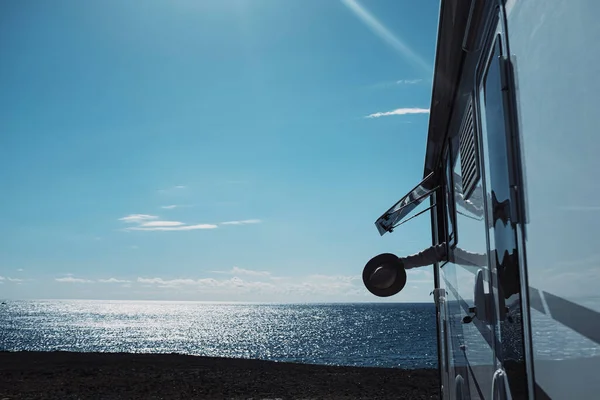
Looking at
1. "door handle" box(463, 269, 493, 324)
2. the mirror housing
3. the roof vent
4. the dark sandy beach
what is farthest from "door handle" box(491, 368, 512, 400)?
the dark sandy beach

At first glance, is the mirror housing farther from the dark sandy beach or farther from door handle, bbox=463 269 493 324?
the dark sandy beach

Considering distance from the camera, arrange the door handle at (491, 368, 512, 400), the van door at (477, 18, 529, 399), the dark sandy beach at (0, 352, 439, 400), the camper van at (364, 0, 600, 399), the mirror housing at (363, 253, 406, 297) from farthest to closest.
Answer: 1. the dark sandy beach at (0, 352, 439, 400)
2. the mirror housing at (363, 253, 406, 297)
3. the door handle at (491, 368, 512, 400)
4. the van door at (477, 18, 529, 399)
5. the camper van at (364, 0, 600, 399)

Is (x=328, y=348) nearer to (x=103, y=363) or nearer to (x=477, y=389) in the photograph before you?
(x=103, y=363)

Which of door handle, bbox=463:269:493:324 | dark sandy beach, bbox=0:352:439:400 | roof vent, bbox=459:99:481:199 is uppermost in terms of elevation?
roof vent, bbox=459:99:481:199

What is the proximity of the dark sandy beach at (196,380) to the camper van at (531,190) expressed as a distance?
13990mm

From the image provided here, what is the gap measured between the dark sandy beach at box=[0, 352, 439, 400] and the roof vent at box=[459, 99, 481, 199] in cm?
1365

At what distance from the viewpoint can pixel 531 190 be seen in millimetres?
1433

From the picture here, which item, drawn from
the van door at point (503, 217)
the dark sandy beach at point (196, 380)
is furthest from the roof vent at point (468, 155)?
the dark sandy beach at point (196, 380)

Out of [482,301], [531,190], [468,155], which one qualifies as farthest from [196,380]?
[531,190]

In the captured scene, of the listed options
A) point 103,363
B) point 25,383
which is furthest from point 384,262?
point 103,363

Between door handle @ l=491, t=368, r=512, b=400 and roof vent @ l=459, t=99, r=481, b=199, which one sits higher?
roof vent @ l=459, t=99, r=481, b=199

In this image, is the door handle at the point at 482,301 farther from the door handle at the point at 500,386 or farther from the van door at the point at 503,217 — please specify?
the door handle at the point at 500,386

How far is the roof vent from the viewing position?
7.81 ft

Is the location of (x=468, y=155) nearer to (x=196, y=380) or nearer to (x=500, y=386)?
(x=500, y=386)
